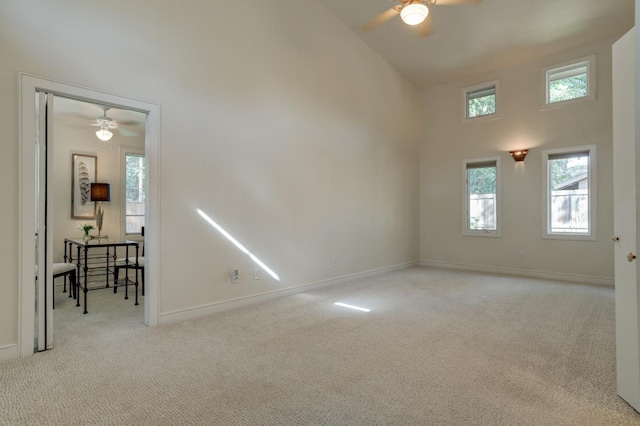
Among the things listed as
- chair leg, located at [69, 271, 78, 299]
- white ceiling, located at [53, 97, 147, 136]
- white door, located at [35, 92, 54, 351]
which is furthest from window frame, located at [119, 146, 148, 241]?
white door, located at [35, 92, 54, 351]

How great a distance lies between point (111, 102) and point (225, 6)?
178 cm

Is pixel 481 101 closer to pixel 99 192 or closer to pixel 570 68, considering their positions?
pixel 570 68

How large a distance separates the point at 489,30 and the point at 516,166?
240 centimetres

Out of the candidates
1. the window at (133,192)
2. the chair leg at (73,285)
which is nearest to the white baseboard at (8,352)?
the chair leg at (73,285)

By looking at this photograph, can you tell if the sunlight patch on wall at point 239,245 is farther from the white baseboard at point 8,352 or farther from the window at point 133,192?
the window at point 133,192

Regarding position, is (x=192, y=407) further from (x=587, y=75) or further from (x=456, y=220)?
(x=587, y=75)

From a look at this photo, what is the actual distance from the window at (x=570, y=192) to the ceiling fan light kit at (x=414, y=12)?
→ 3.97m

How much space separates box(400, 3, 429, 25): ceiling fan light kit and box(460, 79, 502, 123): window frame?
383 cm

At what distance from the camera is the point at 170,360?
8.31 ft

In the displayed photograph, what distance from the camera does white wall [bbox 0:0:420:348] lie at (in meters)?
2.74

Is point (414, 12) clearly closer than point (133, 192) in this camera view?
Yes

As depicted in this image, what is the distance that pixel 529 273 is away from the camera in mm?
6090

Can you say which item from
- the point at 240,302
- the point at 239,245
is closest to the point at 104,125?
the point at 239,245

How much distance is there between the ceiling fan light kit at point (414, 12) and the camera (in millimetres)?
3332
